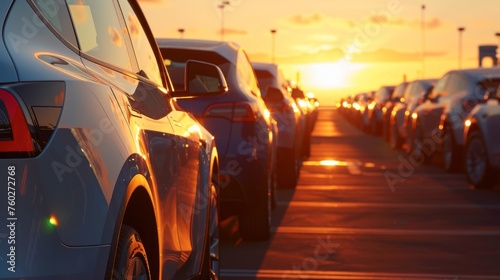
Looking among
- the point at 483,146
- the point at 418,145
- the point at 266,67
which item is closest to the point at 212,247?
the point at 483,146

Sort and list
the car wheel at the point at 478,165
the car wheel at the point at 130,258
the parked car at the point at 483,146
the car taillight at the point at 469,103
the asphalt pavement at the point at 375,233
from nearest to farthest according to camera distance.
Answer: the car wheel at the point at 130,258 → the asphalt pavement at the point at 375,233 → the parked car at the point at 483,146 → the car wheel at the point at 478,165 → the car taillight at the point at 469,103

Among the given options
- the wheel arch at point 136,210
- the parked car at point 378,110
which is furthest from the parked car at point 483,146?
the parked car at point 378,110

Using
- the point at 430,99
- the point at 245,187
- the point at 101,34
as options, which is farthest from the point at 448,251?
the point at 430,99

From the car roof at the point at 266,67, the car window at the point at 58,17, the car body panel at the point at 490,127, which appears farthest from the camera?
the car roof at the point at 266,67

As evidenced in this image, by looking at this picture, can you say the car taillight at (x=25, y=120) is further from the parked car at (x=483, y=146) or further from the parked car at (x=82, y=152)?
the parked car at (x=483, y=146)

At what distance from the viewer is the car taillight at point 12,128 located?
313cm

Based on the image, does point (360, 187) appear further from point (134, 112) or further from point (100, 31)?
point (134, 112)

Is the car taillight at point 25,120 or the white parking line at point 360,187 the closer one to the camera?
the car taillight at point 25,120

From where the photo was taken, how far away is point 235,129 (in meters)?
9.20

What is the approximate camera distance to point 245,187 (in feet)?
30.8

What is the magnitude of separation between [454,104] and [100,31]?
1421 cm

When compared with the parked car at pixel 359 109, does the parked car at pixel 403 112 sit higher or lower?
higher

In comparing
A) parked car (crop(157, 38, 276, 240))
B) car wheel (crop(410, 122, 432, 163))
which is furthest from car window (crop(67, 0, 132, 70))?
car wheel (crop(410, 122, 432, 163))

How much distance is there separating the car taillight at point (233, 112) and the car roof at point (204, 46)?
1.66 feet
